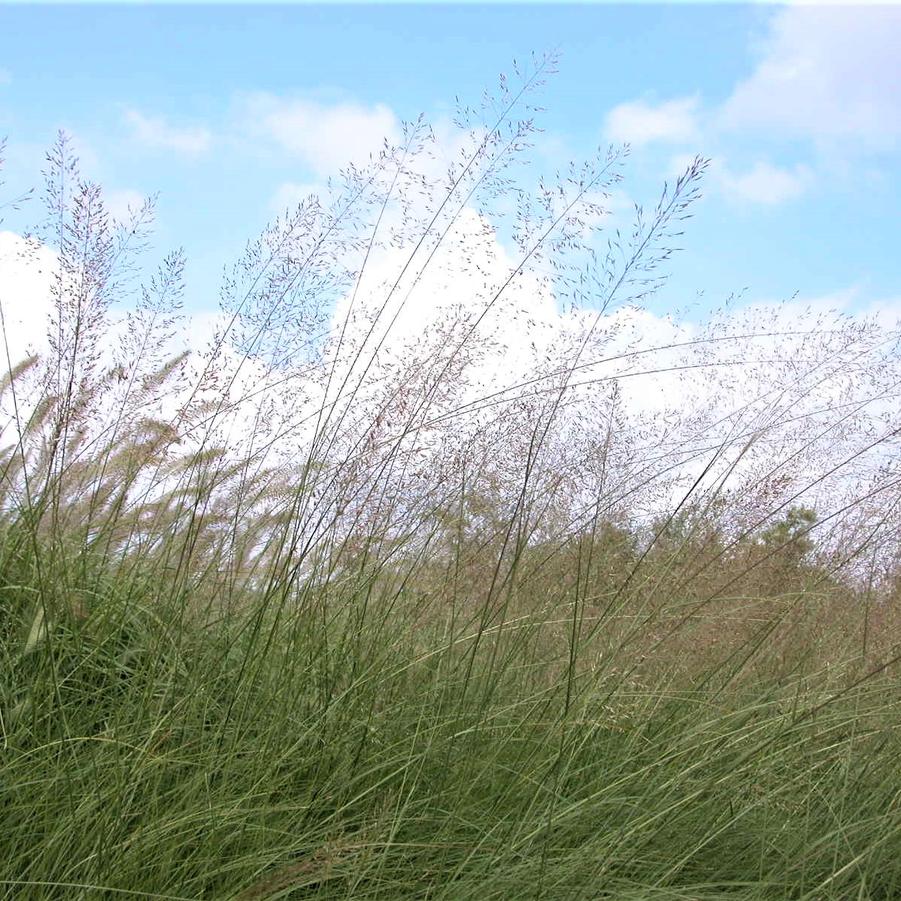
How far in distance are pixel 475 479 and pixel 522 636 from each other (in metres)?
0.55

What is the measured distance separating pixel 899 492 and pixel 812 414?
0.38 m

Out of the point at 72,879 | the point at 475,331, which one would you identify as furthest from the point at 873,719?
the point at 72,879

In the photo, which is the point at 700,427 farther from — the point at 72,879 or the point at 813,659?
the point at 72,879

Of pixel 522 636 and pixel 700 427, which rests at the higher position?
pixel 700 427

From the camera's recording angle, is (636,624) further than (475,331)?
No

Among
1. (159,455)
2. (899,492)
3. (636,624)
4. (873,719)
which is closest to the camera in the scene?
(636,624)

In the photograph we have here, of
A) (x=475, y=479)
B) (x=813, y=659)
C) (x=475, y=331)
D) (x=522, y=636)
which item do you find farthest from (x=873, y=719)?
(x=475, y=331)

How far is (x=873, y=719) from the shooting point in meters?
2.78

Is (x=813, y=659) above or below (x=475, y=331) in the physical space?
below

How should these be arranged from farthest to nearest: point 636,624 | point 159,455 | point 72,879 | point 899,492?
1. point 899,492
2. point 159,455
3. point 636,624
4. point 72,879

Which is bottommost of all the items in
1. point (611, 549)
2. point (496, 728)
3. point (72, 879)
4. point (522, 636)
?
point (72, 879)

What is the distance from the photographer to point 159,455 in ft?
9.72

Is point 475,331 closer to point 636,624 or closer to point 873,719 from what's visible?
point 636,624

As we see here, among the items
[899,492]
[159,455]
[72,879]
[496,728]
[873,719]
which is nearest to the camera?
[72,879]
